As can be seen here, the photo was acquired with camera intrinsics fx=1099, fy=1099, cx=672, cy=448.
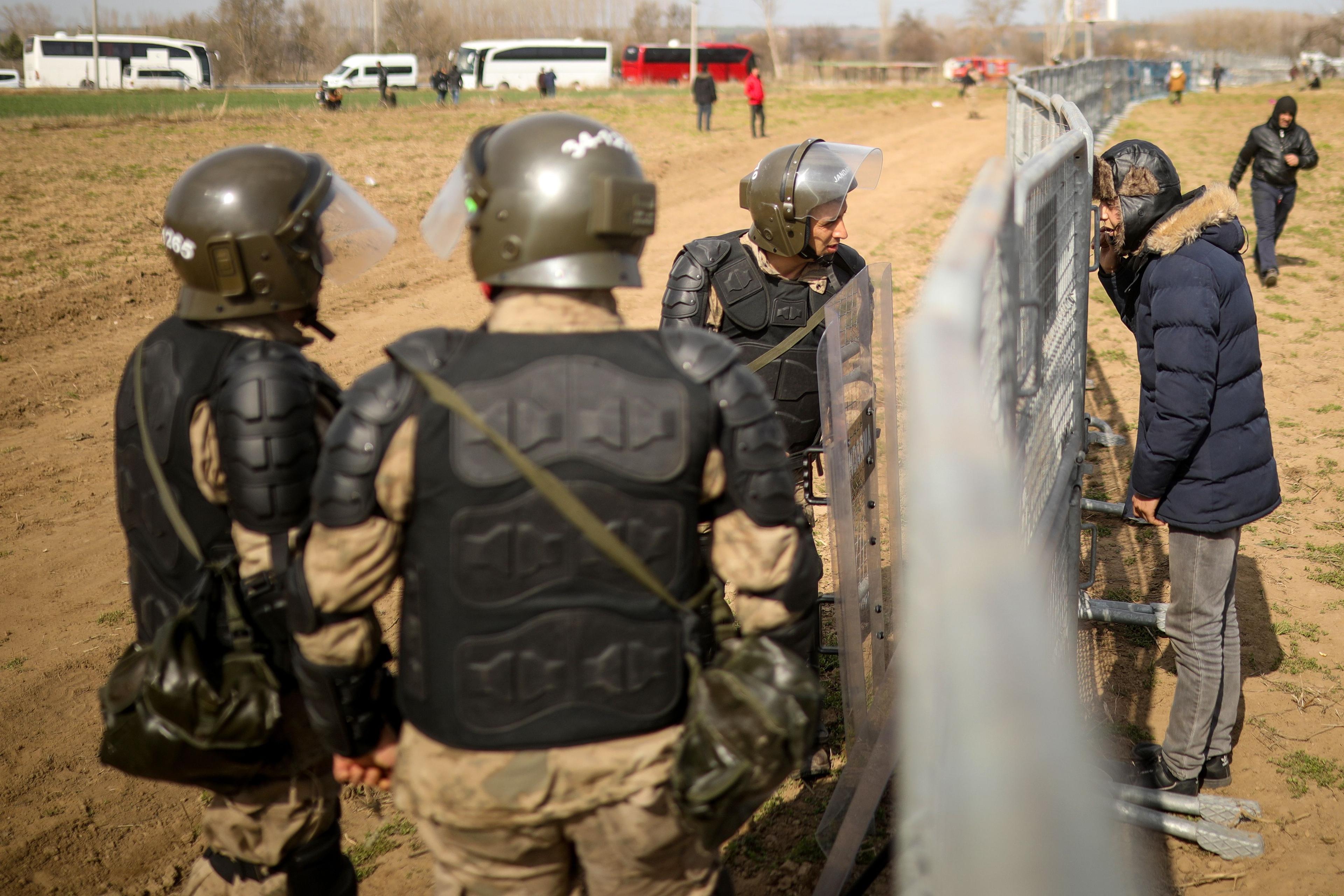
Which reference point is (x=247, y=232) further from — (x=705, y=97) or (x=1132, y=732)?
(x=705, y=97)

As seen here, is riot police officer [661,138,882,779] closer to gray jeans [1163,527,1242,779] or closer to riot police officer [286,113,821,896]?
gray jeans [1163,527,1242,779]

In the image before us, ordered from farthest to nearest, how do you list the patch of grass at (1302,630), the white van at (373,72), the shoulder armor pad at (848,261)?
the white van at (373,72), the patch of grass at (1302,630), the shoulder armor pad at (848,261)

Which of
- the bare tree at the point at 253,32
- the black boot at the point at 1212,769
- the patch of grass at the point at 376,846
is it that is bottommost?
the patch of grass at the point at 376,846

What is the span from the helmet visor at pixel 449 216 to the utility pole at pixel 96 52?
1617 inches

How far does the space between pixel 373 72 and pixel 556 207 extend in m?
48.0

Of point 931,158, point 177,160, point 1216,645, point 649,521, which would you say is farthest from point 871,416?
point 931,158

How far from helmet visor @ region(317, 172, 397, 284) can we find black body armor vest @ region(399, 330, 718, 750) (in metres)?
0.93

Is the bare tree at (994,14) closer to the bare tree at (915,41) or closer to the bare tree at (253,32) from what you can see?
the bare tree at (915,41)

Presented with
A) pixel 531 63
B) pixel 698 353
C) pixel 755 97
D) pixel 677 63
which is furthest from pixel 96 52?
pixel 698 353

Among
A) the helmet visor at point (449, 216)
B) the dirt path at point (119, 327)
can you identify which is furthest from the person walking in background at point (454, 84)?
the helmet visor at point (449, 216)

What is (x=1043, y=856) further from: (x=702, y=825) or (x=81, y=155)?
(x=81, y=155)

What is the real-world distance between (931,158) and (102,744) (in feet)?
70.1

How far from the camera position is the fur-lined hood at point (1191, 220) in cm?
344

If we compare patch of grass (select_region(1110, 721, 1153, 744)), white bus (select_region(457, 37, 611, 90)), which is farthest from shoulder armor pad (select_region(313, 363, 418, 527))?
white bus (select_region(457, 37, 611, 90))
